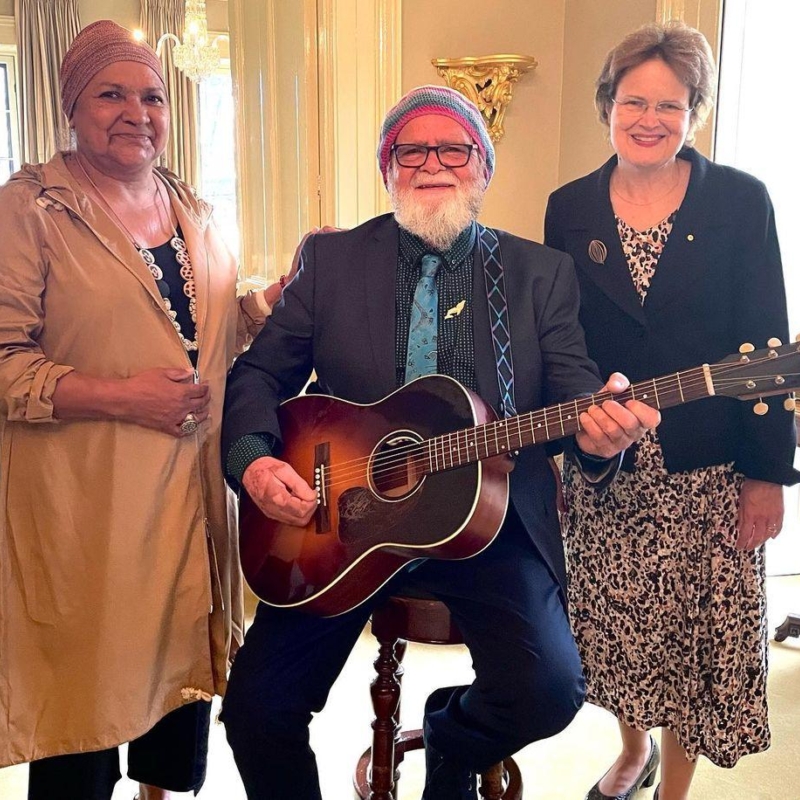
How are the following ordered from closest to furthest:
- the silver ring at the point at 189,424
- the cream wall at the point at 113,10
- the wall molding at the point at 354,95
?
the silver ring at the point at 189,424 → the wall molding at the point at 354,95 → the cream wall at the point at 113,10

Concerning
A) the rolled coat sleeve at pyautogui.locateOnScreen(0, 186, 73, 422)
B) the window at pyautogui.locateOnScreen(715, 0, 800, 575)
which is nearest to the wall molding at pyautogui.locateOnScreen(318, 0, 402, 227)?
the window at pyautogui.locateOnScreen(715, 0, 800, 575)

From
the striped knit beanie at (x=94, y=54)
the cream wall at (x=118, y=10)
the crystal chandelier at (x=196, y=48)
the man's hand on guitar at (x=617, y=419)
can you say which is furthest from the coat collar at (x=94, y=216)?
the cream wall at (x=118, y=10)

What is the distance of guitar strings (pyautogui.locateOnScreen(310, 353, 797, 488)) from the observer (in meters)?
1.29

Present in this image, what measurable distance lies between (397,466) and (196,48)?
368cm

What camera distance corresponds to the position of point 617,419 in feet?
4.48

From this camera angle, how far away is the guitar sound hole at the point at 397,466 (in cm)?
148

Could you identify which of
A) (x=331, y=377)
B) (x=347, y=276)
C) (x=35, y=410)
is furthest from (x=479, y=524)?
(x=35, y=410)

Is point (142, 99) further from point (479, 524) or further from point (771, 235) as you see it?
point (771, 235)

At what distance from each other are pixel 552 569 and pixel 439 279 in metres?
0.59

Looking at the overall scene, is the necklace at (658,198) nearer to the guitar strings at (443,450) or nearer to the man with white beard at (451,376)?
the man with white beard at (451,376)

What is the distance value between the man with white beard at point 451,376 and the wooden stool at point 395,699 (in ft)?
0.13

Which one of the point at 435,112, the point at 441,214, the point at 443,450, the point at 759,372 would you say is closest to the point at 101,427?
the point at 443,450

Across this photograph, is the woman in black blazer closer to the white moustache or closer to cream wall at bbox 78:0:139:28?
the white moustache

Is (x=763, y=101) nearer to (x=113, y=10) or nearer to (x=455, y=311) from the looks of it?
(x=455, y=311)
